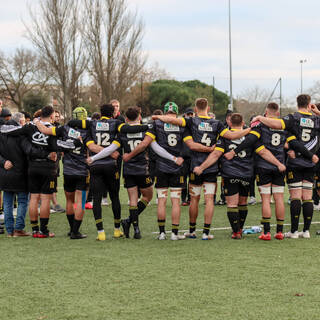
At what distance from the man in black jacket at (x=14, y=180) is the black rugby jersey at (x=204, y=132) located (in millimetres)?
2836

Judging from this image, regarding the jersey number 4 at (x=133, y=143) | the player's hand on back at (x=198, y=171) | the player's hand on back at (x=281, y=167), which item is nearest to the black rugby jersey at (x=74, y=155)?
the jersey number 4 at (x=133, y=143)

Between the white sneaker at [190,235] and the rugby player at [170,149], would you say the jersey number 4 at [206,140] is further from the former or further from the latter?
the white sneaker at [190,235]

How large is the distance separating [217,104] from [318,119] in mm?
42067

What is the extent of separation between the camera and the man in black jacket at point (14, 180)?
8.55 m

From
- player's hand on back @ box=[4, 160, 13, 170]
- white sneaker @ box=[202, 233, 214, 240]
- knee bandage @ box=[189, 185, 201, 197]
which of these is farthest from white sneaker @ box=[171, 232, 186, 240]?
player's hand on back @ box=[4, 160, 13, 170]

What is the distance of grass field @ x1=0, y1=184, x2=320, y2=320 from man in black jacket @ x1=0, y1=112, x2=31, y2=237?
0.33 m

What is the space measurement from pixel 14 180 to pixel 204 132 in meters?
3.25

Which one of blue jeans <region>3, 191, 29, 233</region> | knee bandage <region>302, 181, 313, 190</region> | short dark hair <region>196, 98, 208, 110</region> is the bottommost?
blue jeans <region>3, 191, 29, 233</region>

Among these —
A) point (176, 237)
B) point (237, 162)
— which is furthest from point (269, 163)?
point (176, 237)

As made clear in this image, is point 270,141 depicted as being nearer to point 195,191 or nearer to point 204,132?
point 204,132

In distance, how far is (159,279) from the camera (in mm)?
5684

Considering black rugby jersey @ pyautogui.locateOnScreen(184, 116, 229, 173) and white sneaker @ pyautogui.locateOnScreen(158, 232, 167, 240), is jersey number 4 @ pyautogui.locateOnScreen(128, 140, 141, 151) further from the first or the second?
white sneaker @ pyautogui.locateOnScreen(158, 232, 167, 240)

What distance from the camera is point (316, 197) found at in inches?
448

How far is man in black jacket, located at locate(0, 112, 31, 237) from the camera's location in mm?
8551
